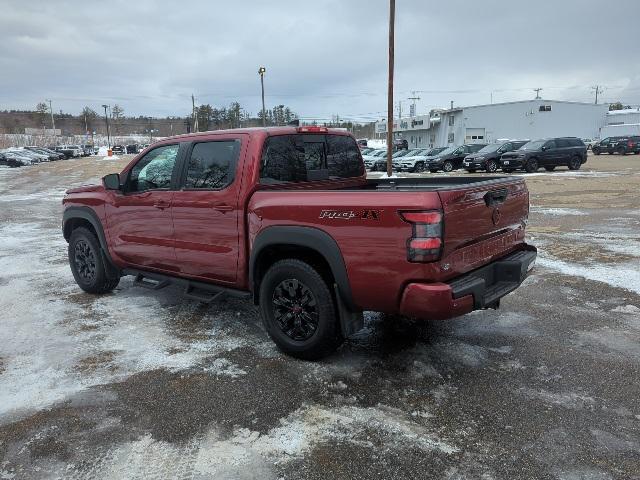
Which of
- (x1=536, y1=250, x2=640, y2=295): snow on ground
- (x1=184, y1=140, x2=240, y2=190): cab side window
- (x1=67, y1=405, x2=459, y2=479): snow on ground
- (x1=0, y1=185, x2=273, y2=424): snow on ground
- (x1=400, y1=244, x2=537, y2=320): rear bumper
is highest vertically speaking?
(x1=184, y1=140, x2=240, y2=190): cab side window

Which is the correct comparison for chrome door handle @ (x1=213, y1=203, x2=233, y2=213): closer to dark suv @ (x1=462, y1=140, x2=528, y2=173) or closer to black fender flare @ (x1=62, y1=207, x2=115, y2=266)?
black fender flare @ (x1=62, y1=207, x2=115, y2=266)

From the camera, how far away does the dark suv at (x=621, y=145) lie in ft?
129

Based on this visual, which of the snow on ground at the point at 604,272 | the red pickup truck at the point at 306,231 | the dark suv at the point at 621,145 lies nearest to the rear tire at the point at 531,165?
the snow on ground at the point at 604,272

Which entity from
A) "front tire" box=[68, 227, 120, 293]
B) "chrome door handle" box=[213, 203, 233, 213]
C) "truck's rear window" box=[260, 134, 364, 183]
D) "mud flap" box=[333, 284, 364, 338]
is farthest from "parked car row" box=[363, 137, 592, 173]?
"mud flap" box=[333, 284, 364, 338]

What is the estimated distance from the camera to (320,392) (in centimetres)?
356

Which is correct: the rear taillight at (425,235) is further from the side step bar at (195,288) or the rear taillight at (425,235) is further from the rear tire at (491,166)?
the rear tire at (491,166)

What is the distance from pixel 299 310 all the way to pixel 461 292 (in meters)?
1.33

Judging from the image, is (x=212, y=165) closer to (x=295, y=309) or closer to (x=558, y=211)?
(x=295, y=309)

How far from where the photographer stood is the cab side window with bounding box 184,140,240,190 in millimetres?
4312

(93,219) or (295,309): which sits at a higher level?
(93,219)

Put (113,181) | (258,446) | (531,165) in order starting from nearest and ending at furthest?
(258,446) → (113,181) → (531,165)

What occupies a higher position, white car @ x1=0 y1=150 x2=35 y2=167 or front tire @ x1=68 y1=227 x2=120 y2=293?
white car @ x1=0 y1=150 x2=35 y2=167

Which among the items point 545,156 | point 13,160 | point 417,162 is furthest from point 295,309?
point 13,160

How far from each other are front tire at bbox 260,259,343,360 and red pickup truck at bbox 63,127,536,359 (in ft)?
0.03
